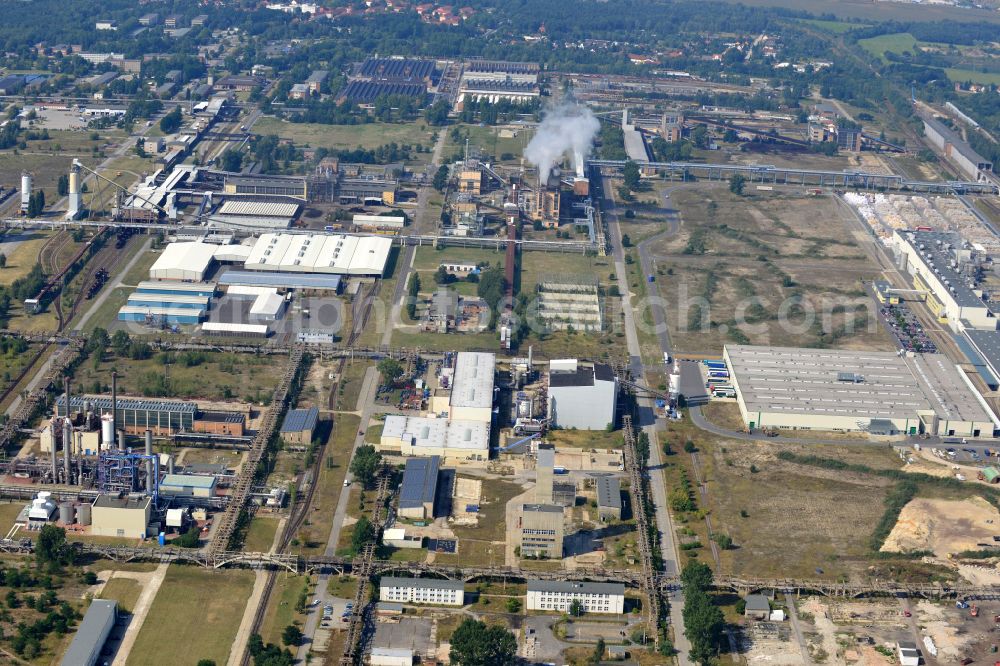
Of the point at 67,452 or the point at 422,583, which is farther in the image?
the point at 67,452

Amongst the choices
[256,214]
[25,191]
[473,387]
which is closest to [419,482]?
[473,387]

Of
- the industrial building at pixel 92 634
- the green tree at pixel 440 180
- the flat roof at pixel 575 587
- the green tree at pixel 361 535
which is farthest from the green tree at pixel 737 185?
the industrial building at pixel 92 634

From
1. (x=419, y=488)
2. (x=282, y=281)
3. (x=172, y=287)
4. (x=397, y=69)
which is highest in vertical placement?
(x=419, y=488)

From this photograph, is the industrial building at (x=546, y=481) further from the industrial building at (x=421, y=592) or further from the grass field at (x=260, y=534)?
the grass field at (x=260, y=534)

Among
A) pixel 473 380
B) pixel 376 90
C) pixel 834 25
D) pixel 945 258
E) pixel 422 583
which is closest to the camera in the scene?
pixel 422 583

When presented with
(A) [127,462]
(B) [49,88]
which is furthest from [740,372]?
(B) [49,88]

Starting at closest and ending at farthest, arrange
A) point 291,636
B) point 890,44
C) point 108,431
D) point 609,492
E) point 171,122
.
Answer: point 291,636 → point 609,492 → point 108,431 → point 171,122 → point 890,44

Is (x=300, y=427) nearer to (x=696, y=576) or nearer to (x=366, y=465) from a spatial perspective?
(x=366, y=465)
